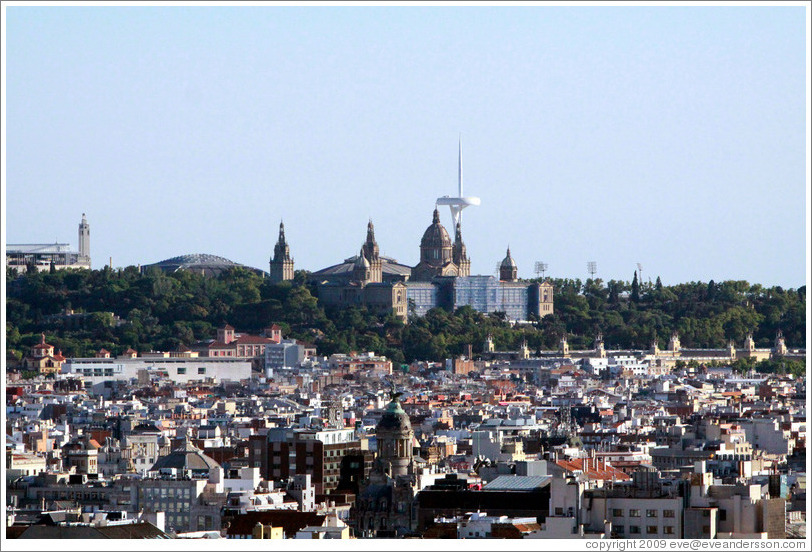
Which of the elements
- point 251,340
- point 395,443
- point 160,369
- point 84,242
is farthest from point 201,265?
point 395,443

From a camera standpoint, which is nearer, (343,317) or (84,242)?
(343,317)

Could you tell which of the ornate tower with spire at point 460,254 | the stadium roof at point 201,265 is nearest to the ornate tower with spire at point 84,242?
the stadium roof at point 201,265

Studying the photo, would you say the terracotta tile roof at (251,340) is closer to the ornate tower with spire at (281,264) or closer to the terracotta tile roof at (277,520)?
the ornate tower with spire at (281,264)

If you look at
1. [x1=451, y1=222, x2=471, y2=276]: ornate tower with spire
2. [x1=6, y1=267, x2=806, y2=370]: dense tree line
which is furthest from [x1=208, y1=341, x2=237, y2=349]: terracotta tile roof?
[x1=451, y1=222, x2=471, y2=276]: ornate tower with spire

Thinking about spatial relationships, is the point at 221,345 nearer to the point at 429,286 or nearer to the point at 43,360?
the point at 43,360

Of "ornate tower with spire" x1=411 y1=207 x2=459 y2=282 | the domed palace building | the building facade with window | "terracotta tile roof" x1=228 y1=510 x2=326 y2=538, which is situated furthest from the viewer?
"ornate tower with spire" x1=411 y1=207 x2=459 y2=282

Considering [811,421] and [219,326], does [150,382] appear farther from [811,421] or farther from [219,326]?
[811,421]

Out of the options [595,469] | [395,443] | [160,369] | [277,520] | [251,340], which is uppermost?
[251,340]

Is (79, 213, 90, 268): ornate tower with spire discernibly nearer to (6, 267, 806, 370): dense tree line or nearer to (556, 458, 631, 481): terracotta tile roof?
(6, 267, 806, 370): dense tree line
